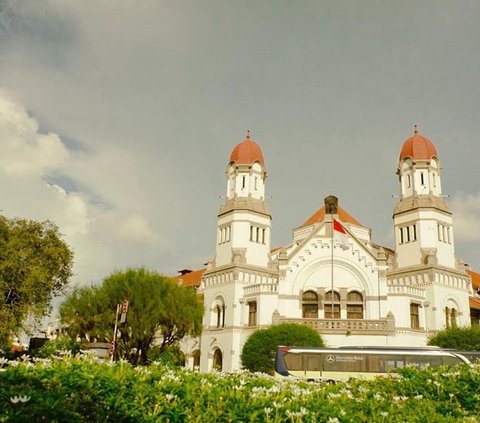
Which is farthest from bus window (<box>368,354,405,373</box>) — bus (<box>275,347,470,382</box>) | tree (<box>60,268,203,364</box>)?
tree (<box>60,268,203,364</box>)

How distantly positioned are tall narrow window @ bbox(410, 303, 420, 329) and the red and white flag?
8352mm

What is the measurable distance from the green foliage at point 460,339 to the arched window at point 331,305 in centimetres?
925

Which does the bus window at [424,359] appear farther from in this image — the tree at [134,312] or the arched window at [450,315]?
the tree at [134,312]

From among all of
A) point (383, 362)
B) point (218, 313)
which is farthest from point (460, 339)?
point (218, 313)

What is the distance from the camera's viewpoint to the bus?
35.8 m

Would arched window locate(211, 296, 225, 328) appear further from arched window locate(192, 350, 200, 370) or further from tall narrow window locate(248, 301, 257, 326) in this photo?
arched window locate(192, 350, 200, 370)

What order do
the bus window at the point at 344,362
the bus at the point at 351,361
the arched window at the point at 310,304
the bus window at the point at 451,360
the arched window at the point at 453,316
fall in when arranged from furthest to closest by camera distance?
the arched window at the point at 453,316, the arched window at the point at 310,304, the bus window at the point at 344,362, the bus at the point at 351,361, the bus window at the point at 451,360

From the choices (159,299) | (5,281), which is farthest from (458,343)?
(5,281)

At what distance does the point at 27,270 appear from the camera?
44156 mm

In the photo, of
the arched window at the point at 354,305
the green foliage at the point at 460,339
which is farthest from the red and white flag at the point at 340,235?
the green foliage at the point at 460,339

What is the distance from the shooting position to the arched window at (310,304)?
51.3m

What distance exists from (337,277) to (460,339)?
12.5 meters

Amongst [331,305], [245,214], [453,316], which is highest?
[245,214]

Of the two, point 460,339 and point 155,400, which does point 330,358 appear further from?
point 155,400
